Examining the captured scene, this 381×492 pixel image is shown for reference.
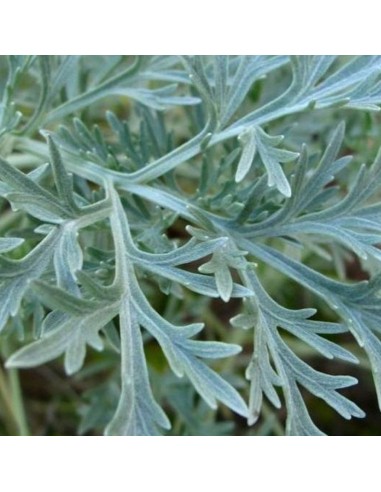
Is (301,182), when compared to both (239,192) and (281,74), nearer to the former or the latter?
(239,192)

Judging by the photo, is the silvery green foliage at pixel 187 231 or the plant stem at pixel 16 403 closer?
the silvery green foliage at pixel 187 231

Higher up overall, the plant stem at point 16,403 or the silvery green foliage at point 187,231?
the silvery green foliage at point 187,231

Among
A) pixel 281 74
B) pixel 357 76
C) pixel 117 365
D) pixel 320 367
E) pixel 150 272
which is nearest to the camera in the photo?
pixel 150 272

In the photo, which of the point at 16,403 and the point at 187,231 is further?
the point at 16,403

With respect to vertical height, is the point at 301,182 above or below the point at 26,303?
above

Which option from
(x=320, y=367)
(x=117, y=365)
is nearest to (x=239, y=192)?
(x=117, y=365)

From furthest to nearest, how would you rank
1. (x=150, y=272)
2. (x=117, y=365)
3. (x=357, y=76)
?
(x=117, y=365)
(x=357, y=76)
(x=150, y=272)

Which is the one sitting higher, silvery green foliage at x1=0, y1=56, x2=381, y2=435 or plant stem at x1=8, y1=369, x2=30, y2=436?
silvery green foliage at x1=0, y1=56, x2=381, y2=435

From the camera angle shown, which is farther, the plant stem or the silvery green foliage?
the plant stem
